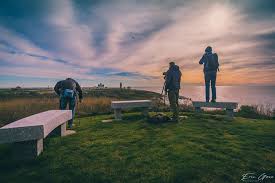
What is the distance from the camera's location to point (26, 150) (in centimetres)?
399

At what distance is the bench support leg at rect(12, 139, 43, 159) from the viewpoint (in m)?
3.96

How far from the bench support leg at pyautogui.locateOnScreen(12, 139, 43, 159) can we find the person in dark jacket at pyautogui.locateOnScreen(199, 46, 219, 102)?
26.0 feet

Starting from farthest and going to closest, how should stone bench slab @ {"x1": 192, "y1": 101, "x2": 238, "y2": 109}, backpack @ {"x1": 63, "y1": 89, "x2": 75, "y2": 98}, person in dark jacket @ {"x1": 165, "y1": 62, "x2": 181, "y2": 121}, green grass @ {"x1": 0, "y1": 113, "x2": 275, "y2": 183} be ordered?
stone bench slab @ {"x1": 192, "y1": 101, "x2": 238, "y2": 109}
person in dark jacket @ {"x1": 165, "y1": 62, "x2": 181, "y2": 121}
backpack @ {"x1": 63, "y1": 89, "x2": 75, "y2": 98}
green grass @ {"x1": 0, "y1": 113, "x2": 275, "y2": 183}

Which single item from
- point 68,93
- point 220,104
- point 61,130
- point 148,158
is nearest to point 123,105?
point 68,93

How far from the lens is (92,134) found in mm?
6105

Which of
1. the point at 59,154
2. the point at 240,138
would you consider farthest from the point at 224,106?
the point at 59,154

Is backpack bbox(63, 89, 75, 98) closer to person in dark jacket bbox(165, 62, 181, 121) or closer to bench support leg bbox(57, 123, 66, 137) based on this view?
bench support leg bbox(57, 123, 66, 137)

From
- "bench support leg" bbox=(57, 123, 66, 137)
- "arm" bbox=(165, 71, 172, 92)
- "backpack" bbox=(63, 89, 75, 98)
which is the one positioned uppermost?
"arm" bbox=(165, 71, 172, 92)

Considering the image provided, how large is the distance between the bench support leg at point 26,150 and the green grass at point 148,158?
147mm

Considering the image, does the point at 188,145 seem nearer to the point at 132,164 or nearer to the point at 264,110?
the point at 132,164

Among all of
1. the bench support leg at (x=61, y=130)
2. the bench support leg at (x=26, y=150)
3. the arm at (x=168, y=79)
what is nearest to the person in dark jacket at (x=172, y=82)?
the arm at (x=168, y=79)

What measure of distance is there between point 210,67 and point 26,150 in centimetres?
826

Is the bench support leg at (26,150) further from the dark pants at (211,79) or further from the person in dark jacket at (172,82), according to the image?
the dark pants at (211,79)

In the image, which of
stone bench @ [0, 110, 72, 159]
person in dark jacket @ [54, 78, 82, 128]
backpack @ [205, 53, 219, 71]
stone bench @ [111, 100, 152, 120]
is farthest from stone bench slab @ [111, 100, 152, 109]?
stone bench @ [0, 110, 72, 159]
